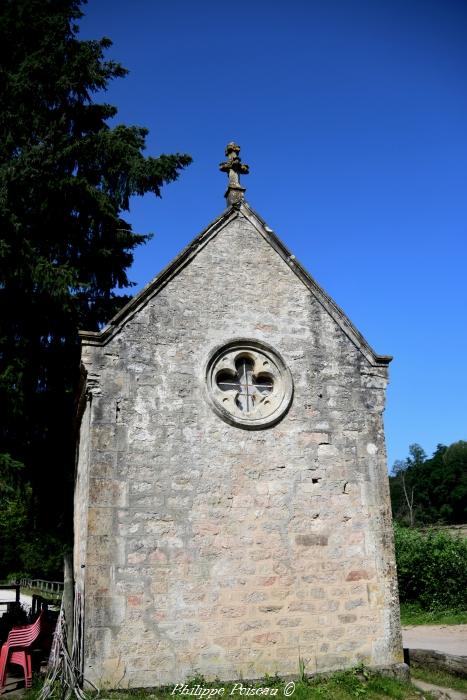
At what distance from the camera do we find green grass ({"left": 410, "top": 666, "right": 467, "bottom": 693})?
28.7 feet

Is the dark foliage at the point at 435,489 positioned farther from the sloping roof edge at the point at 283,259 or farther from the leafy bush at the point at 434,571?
the sloping roof edge at the point at 283,259

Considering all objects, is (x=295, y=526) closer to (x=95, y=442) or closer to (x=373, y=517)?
(x=373, y=517)

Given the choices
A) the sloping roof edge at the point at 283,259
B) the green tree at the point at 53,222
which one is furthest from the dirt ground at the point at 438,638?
the green tree at the point at 53,222

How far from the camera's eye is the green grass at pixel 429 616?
1694 centimetres

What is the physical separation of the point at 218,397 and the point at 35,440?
6.09 m

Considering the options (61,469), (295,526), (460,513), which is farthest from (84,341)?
(460,513)

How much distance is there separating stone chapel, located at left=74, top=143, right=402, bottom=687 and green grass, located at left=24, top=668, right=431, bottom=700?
0.14m

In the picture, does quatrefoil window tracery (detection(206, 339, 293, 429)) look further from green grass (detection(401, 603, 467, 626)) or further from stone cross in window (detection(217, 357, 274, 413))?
green grass (detection(401, 603, 467, 626))

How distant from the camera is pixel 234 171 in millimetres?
10688

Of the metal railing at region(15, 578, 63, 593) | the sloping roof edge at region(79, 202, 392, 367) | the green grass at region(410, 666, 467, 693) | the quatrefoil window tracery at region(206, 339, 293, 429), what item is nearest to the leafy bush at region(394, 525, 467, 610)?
the green grass at region(410, 666, 467, 693)

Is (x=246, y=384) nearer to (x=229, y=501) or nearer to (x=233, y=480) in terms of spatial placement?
(x=233, y=480)

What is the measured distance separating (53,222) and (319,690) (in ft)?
36.9

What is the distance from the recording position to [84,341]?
852 centimetres

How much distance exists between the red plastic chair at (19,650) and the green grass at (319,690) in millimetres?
608
